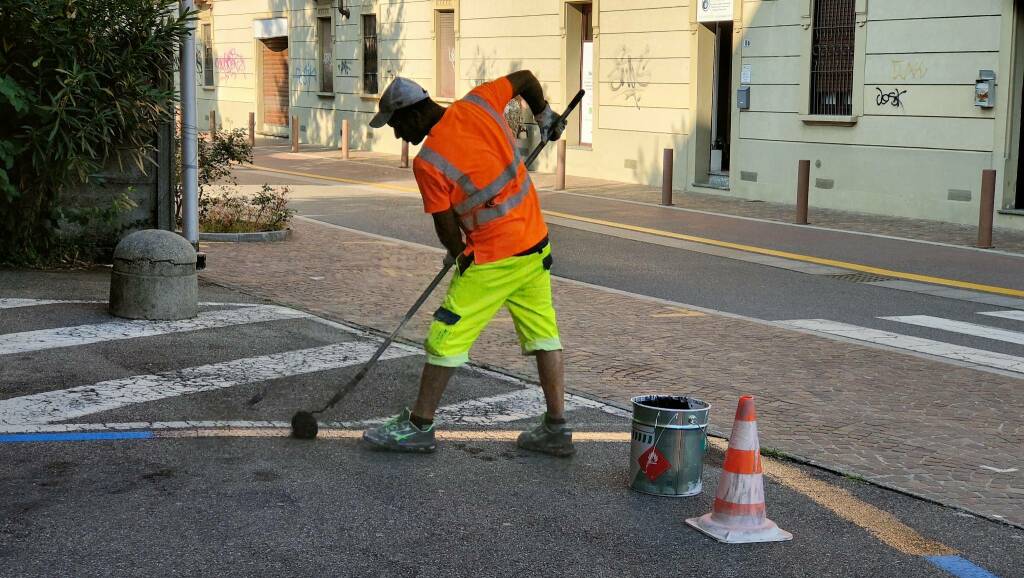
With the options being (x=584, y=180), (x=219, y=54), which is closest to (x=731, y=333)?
(x=584, y=180)

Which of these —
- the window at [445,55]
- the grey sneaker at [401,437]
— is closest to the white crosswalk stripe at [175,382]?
the grey sneaker at [401,437]

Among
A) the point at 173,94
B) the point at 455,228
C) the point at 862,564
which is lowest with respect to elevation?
the point at 862,564

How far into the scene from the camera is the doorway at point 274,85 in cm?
3634

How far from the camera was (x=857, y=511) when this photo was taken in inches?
204

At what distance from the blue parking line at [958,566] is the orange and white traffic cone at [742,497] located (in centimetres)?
52

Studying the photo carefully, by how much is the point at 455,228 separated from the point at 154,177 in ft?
19.6

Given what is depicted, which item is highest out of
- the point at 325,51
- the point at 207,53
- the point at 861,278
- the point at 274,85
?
the point at 207,53

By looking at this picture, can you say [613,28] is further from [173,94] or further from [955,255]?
[173,94]

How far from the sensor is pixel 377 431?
5.87m

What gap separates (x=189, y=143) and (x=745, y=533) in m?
7.50

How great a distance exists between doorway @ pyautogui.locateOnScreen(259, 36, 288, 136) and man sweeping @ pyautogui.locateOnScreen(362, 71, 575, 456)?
31.0 m

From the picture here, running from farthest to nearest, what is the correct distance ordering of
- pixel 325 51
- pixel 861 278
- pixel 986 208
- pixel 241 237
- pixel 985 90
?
pixel 325 51
pixel 985 90
pixel 986 208
pixel 241 237
pixel 861 278

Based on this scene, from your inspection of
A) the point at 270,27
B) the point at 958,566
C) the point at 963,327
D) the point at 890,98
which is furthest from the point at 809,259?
the point at 270,27

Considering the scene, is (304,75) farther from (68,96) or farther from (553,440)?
(553,440)
